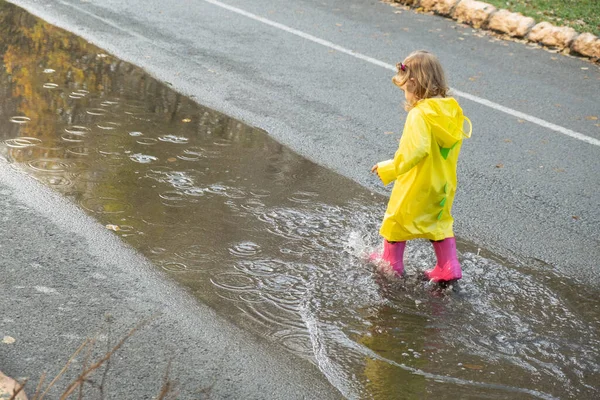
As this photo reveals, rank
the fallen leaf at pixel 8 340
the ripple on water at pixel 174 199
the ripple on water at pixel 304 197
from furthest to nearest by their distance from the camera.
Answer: the ripple on water at pixel 304 197 → the ripple on water at pixel 174 199 → the fallen leaf at pixel 8 340

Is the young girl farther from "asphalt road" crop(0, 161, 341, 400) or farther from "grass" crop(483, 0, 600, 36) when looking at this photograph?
"grass" crop(483, 0, 600, 36)

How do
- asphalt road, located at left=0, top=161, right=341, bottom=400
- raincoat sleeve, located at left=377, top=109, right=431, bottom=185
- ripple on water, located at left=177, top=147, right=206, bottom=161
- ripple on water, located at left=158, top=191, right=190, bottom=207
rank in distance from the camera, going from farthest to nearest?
ripple on water, located at left=177, top=147, right=206, bottom=161, ripple on water, located at left=158, top=191, right=190, bottom=207, raincoat sleeve, located at left=377, top=109, right=431, bottom=185, asphalt road, located at left=0, top=161, right=341, bottom=400

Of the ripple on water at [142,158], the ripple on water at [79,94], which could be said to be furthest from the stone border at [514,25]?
the ripple on water at [142,158]

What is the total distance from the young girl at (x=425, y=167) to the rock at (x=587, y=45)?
5978 mm

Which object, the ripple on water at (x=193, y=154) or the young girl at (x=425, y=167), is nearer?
the young girl at (x=425, y=167)

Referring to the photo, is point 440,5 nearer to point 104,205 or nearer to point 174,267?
point 104,205

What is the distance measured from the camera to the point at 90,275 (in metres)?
4.41

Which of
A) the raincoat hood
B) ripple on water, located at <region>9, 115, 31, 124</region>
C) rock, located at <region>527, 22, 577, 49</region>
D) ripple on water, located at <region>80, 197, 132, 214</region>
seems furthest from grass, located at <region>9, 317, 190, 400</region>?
rock, located at <region>527, 22, 577, 49</region>

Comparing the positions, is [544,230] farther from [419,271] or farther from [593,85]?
[593,85]

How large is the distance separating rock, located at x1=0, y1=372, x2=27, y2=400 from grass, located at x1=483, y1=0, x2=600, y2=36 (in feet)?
28.7

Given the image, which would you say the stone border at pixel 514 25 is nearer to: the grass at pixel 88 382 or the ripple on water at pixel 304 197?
the ripple on water at pixel 304 197

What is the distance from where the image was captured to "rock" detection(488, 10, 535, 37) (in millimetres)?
10500

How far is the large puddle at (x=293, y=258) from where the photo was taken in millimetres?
3914

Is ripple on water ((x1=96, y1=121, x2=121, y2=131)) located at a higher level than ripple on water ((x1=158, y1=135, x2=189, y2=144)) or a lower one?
lower
